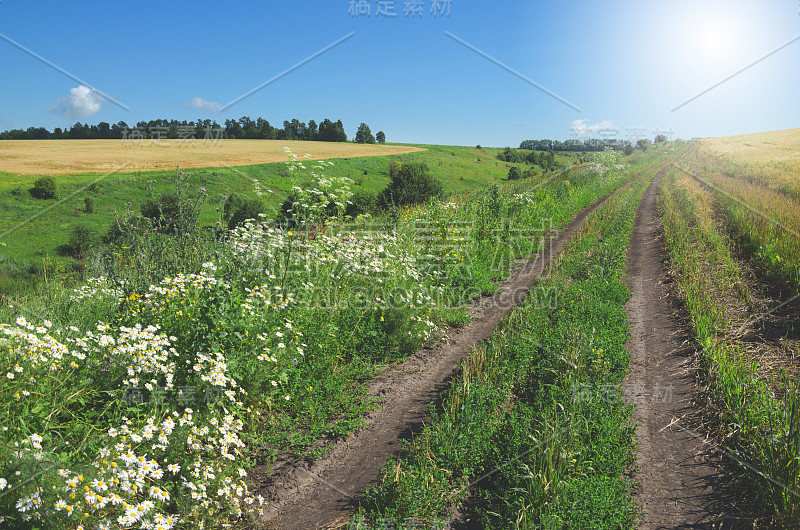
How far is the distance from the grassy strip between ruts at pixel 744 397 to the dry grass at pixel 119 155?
106ft

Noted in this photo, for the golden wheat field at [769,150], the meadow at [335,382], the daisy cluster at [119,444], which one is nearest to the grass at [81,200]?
the meadow at [335,382]

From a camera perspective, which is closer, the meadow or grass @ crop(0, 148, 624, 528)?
grass @ crop(0, 148, 624, 528)

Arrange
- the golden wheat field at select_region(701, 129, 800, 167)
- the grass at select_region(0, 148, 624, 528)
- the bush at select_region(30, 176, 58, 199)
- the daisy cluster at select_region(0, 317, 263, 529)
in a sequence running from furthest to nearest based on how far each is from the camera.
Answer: the bush at select_region(30, 176, 58, 199) → the golden wheat field at select_region(701, 129, 800, 167) → the grass at select_region(0, 148, 624, 528) → the daisy cluster at select_region(0, 317, 263, 529)

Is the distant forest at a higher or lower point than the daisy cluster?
higher

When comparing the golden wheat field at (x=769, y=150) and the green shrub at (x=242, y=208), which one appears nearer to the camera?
the green shrub at (x=242, y=208)

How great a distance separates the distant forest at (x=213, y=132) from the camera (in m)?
39.0

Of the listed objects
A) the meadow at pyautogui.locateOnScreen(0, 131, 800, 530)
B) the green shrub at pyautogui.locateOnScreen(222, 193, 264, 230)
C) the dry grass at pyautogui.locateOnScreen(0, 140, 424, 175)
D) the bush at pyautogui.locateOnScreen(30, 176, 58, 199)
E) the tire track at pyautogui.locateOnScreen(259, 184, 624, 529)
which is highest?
the dry grass at pyautogui.locateOnScreen(0, 140, 424, 175)

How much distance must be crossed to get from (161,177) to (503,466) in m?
43.6

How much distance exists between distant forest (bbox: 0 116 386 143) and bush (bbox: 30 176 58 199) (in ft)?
24.6

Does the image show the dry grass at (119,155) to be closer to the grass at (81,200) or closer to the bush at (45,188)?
the grass at (81,200)

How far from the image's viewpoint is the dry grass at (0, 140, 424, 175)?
38.8 metres

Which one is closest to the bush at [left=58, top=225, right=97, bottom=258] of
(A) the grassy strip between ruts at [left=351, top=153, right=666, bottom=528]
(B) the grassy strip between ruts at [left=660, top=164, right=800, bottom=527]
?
(A) the grassy strip between ruts at [left=351, top=153, right=666, bottom=528]

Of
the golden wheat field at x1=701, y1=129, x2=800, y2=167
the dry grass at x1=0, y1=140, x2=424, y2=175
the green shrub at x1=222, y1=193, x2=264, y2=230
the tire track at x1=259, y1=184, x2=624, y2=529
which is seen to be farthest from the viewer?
the dry grass at x1=0, y1=140, x2=424, y2=175

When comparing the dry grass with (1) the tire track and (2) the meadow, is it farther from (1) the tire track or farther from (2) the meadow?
(1) the tire track
